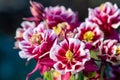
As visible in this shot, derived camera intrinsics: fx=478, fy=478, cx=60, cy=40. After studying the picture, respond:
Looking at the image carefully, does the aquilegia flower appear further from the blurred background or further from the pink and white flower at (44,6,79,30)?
the blurred background

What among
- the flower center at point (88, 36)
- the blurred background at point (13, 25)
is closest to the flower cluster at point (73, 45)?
the flower center at point (88, 36)

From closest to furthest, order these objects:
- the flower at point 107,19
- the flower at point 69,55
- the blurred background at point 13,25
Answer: the flower at point 69,55, the flower at point 107,19, the blurred background at point 13,25

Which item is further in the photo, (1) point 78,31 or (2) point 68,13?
(2) point 68,13

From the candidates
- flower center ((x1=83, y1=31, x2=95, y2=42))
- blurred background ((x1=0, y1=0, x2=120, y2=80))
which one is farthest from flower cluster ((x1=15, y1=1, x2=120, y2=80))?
blurred background ((x1=0, y1=0, x2=120, y2=80))

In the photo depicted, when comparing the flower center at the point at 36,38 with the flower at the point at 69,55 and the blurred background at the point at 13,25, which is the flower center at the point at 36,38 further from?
the blurred background at the point at 13,25

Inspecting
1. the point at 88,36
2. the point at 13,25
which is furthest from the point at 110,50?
the point at 13,25

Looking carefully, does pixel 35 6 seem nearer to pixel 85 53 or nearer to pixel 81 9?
pixel 85 53

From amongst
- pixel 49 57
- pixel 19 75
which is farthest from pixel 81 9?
pixel 49 57
